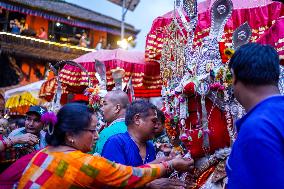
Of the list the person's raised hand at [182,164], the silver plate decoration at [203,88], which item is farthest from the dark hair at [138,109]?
the person's raised hand at [182,164]

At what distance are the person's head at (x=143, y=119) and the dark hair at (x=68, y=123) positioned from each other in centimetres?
87

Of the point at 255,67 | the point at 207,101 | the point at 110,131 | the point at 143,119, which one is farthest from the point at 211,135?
the point at 255,67

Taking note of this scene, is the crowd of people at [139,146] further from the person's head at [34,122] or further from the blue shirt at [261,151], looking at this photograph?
the person's head at [34,122]

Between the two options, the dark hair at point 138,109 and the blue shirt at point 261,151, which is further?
the dark hair at point 138,109

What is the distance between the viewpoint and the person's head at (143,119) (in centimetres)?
342

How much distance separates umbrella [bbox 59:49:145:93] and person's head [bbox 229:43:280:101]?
5.10 metres

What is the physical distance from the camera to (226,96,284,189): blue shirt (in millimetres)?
1471

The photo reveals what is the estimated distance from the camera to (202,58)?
3195 mm

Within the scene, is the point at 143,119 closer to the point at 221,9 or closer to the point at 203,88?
the point at 203,88

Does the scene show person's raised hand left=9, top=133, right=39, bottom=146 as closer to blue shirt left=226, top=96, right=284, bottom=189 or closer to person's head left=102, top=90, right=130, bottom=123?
person's head left=102, top=90, right=130, bottom=123

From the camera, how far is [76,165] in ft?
7.88

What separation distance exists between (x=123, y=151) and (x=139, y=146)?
0.75ft

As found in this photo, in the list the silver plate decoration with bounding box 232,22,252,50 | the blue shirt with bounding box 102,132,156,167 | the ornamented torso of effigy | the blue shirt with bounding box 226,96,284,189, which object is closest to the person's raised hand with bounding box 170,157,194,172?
the ornamented torso of effigy

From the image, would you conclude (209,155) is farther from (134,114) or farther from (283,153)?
(283,153)
